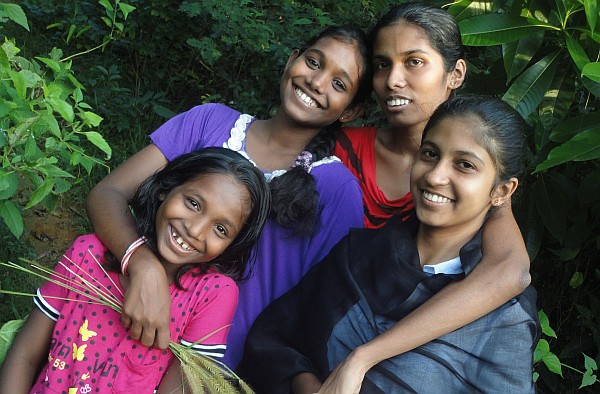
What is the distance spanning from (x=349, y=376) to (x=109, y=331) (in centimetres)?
72

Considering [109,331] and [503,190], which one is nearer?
[503,190]

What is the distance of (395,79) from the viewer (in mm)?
2717

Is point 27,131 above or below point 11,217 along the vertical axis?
above

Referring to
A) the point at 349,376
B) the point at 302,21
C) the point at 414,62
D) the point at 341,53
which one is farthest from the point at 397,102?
the point at 302,21

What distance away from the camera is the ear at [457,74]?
9.31 feet

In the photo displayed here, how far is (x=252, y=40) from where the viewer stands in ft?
13.7

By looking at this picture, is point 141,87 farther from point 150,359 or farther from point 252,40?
point 150,359

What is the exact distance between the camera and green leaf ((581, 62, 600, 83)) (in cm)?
251

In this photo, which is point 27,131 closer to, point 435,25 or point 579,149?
point 435,25

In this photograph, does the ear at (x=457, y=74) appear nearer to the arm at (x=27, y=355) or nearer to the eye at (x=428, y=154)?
the eye at (x=428, y=154)

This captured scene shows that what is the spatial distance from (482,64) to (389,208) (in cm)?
144

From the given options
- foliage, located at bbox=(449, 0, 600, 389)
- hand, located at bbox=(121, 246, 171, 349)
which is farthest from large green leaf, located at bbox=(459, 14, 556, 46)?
hand, located at bbox=(121, 246, 171, 349)

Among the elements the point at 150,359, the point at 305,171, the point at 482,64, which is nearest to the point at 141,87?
the point at 482,64

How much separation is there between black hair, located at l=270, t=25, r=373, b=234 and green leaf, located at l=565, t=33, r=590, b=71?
639 millimetres
